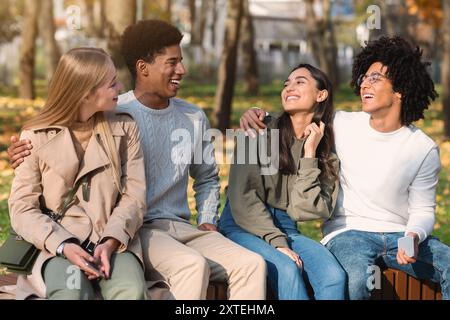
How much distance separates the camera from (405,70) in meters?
5.18

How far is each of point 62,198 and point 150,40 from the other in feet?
3.59

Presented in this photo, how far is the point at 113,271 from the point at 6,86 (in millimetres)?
27338

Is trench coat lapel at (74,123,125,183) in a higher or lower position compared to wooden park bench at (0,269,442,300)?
higher

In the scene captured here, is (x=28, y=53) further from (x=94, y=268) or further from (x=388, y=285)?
(x=94, y=268)

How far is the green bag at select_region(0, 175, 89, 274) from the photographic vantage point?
437cm

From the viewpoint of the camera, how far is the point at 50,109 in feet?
15.0

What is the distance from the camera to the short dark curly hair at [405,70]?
204 inches

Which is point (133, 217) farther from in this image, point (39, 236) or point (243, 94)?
point (243, 94)

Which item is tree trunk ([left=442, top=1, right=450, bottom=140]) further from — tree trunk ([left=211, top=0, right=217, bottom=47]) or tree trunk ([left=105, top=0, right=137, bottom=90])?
tree trunk ([left=211, top=0, right=217, bottom=47])

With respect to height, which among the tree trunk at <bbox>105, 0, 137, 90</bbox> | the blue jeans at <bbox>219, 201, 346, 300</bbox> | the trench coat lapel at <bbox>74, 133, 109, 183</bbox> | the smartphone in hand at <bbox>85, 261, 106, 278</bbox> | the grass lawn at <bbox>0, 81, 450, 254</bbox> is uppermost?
the tree trunk at <bbox>105, 0, 137, 90</bbox>

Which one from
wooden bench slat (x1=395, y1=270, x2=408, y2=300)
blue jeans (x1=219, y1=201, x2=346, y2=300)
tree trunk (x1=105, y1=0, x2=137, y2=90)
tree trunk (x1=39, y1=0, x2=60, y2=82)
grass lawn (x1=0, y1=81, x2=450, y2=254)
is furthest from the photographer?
tree trunk (x1=39, y1=0, x2=60, y2=82)

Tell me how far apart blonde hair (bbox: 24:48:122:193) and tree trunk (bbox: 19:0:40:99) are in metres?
18.6

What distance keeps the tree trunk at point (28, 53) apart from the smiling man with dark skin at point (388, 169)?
18337mm

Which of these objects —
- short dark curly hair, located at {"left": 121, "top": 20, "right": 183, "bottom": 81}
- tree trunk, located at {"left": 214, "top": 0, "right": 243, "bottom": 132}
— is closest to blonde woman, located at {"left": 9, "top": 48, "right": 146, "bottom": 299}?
short dark curly hair, located at {"left": 121, "top": 20, "right": 183, "bottom": 81}
